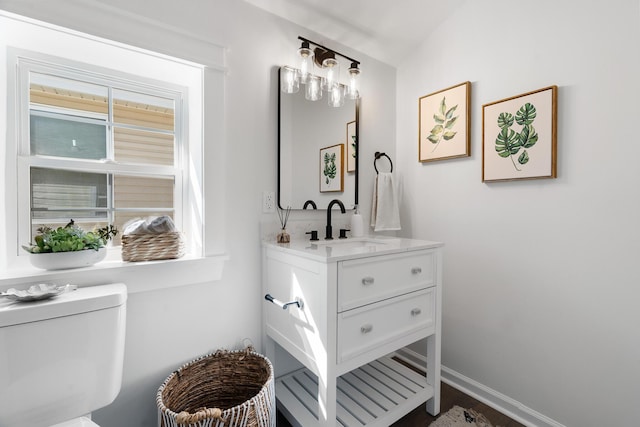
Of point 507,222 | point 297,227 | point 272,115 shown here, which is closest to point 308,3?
point 272,115

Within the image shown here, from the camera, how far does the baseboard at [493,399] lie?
57.3 inches

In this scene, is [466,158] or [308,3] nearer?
[308,3]

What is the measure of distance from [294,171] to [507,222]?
3.94ft

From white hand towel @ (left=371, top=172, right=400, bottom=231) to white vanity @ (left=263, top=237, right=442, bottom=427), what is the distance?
1.09 feet

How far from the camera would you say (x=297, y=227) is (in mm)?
1667

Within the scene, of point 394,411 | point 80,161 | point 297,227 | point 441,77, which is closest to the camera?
point 80,161

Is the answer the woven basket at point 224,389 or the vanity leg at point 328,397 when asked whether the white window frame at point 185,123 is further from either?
the vanity leg at point 328,397

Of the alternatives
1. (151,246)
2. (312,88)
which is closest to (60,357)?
(151,246)

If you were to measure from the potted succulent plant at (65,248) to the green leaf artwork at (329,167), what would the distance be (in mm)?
1150

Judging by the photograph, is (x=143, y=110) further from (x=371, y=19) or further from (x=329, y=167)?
(x=371, y=19)

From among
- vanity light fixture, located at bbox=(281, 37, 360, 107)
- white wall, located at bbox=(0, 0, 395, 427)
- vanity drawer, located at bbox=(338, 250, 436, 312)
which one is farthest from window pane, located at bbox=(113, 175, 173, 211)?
vanity drawer, located at bbox=(338, 250, 436, 312)

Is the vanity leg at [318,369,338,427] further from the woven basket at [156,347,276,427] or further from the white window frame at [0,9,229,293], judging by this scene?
the white window frame at [0,9,229,293]

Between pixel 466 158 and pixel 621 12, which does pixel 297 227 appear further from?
pixel 621 12

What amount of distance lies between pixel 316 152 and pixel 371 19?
86 centimetres
